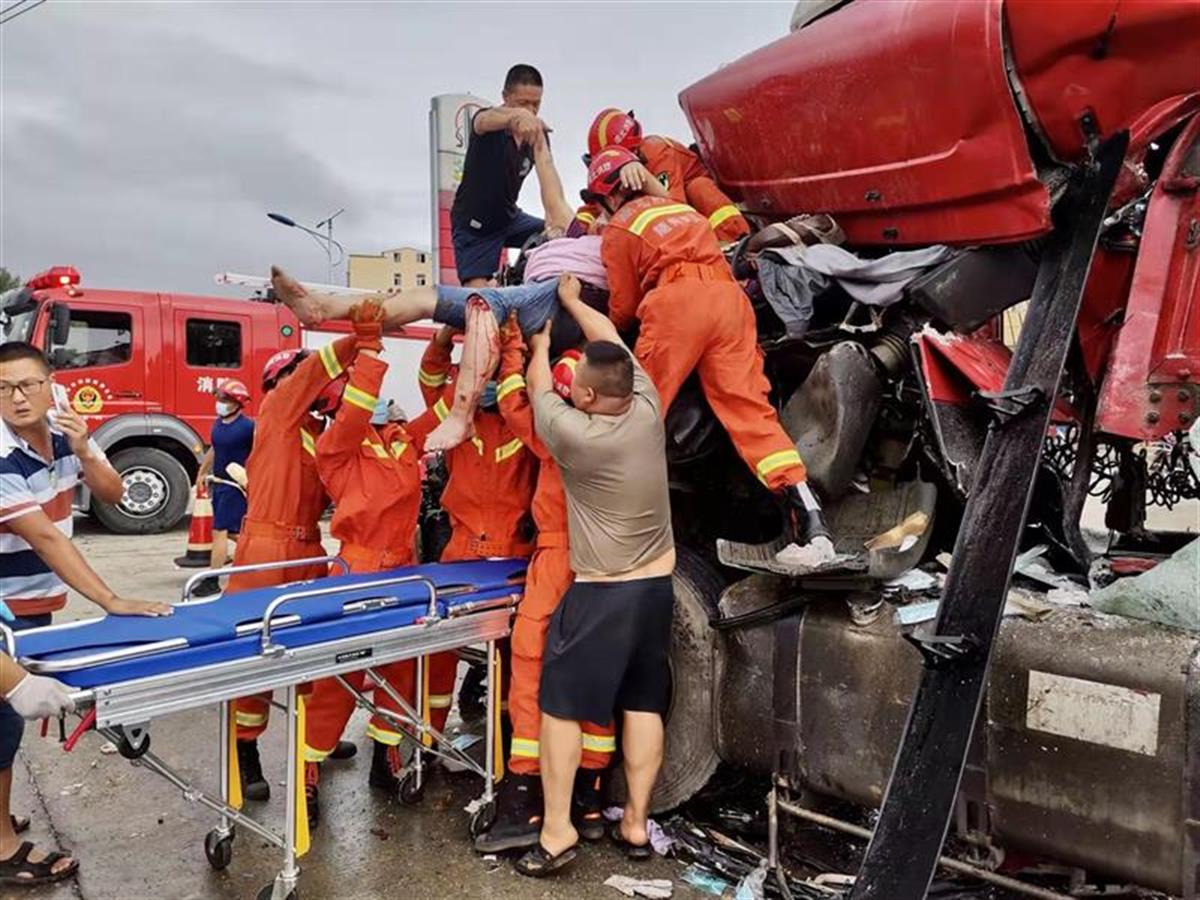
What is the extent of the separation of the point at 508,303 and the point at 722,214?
1082 mm

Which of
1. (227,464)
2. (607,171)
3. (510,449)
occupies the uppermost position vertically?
(607,171)

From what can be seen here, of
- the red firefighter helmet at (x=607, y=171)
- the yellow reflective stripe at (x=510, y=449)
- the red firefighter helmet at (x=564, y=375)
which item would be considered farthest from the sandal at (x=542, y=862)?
the red firefighter helmet at (x=607, y=171)

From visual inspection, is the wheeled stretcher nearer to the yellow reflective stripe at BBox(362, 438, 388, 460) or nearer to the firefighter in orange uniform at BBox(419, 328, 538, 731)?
the firefighter in orange uniform at BBox(419, 328, 538, 731)

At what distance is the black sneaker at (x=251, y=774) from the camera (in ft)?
12.1

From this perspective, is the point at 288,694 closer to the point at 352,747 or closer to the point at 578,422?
the point at 578,422

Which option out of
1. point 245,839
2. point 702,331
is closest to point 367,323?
point 702,331

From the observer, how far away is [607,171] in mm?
3906

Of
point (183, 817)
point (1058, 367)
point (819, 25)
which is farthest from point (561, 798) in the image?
point (819, 25)

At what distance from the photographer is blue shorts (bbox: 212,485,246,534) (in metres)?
6.98

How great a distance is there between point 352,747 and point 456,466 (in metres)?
1.42

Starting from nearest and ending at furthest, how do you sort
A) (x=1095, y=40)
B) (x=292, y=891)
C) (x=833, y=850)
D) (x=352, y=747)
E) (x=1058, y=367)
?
(x=1058, y=367), (x=292, y=891), (x=1095, y=40), (x=833, y=850), (x=352, y=747)

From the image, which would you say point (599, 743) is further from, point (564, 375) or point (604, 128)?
point (604, 128)

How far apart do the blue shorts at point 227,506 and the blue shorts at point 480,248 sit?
104 inches

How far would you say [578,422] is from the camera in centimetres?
309
